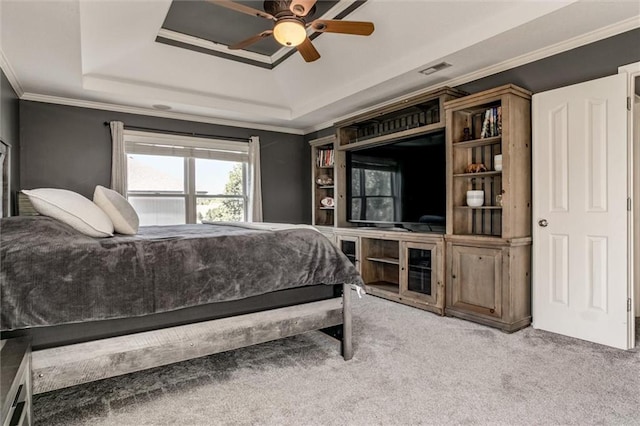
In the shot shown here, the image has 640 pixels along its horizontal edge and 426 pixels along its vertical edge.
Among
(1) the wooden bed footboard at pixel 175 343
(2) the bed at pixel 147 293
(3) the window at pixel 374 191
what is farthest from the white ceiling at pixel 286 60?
(1) the wooden bed footboard at pixel 175 343

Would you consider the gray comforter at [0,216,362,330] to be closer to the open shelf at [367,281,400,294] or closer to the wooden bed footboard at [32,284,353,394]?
the wooden bed footboard at [32,284,353,394]

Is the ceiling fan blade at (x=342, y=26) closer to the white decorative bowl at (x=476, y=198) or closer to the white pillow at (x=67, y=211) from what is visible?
the white decorative bowl at (x=476, y=198)

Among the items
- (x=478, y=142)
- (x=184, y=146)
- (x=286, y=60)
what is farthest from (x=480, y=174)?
(x=184, y=146)

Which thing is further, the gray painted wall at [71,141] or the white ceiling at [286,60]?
the gray painted wall at [71,141]

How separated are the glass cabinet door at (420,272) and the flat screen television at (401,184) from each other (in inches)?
12.2

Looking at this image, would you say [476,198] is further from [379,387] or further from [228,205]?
[228,205]

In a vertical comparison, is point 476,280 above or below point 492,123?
below

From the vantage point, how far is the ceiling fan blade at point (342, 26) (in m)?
2.59

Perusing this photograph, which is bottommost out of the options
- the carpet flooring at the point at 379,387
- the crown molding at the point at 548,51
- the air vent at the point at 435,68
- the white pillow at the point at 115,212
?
the carpet flooring at the point at 379,387

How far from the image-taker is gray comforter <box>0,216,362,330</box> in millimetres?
1507

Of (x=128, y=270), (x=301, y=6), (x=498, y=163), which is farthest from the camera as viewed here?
(x=498, y=163)

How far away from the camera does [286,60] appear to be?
426cm

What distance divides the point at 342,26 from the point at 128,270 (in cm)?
217

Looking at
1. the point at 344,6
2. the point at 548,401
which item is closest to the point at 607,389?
the point at 548,401
